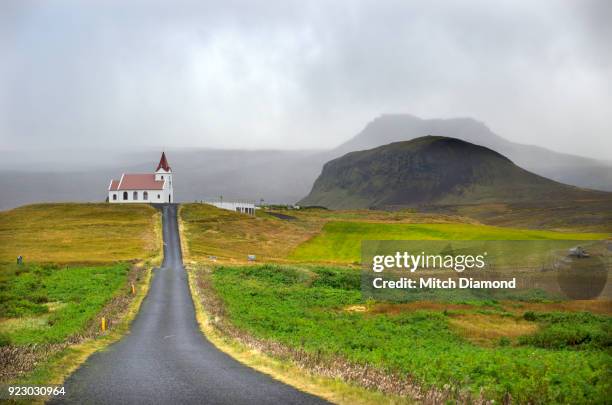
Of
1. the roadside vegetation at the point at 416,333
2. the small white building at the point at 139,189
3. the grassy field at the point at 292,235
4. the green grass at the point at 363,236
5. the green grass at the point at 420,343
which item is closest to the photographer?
the roadside vegetation at the point at 416,333

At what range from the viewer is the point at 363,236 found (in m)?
118

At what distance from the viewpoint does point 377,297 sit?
56688 mm

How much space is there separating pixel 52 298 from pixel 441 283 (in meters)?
38.5

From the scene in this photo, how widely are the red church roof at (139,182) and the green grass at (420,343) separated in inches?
4151

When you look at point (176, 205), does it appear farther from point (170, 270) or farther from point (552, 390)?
point (552, 390)

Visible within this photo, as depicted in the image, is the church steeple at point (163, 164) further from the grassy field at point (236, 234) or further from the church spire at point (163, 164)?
the grassy field at point (236, 234)

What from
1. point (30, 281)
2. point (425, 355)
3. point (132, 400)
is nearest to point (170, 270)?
point (30, 281)

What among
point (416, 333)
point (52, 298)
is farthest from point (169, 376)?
point (52, 298)

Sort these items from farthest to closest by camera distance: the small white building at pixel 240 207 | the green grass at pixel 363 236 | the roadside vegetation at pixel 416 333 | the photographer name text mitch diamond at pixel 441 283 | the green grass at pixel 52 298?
the small white building at pixel 240 207 → the green grass at pixel 363 236 → the photographer name text mitch diamond at pixel 441 283 → the green grass at pixel 52 298 → the roadside vegetation at pixel 416 333

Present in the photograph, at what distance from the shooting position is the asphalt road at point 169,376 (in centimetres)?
1614

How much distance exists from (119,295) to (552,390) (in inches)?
1518

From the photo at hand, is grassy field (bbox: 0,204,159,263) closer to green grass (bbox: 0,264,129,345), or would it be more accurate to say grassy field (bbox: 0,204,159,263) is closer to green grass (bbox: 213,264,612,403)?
green grass (bbox: 0,264,129,345)

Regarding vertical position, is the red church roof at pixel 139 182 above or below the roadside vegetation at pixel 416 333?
above

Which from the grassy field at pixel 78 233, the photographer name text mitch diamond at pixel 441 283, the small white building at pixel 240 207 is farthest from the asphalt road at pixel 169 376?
the small white building at pixel 240 207
